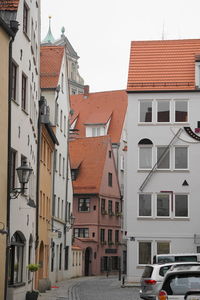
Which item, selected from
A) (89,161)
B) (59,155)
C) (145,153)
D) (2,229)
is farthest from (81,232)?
(2,229)

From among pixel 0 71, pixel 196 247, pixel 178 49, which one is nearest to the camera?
pixel 0 71

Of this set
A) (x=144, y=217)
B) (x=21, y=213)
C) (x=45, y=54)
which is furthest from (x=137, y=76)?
(x=21, y=213)

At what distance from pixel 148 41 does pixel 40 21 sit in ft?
66.9

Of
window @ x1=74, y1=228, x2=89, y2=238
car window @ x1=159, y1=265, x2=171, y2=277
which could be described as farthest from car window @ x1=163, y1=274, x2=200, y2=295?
window @ x1=74, y1=228, x2=89, y2=238

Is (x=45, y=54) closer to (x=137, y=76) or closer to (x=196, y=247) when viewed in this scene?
(x=137, y=76)

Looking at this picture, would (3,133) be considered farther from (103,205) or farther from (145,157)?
(103,205)

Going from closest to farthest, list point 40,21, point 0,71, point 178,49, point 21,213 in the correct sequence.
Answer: point 0,71 → point 21,213 → point 40,21 → point 178,49

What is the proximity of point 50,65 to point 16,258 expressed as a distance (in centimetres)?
2283

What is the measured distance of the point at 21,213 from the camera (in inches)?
950

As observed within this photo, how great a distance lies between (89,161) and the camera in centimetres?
7194

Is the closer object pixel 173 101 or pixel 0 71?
pixel 0 71

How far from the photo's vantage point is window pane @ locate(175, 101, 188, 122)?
4541 centimetres

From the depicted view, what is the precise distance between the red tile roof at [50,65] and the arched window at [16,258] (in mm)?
19123

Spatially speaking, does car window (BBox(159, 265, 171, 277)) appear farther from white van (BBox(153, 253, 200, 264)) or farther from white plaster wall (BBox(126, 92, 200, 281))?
white plaster wall (BBox(126, 92, 200, 281))
